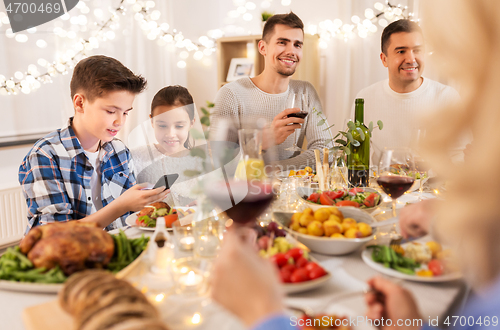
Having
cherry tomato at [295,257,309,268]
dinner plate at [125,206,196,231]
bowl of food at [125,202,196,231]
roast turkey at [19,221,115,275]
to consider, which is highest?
roast turkey at [19,221,115,275]

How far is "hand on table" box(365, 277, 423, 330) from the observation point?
0.53m

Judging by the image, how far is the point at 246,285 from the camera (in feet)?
1.52

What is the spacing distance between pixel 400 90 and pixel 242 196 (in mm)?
2305

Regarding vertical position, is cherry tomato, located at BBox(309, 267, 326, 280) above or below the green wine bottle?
below

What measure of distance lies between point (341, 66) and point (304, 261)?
9.99 feet

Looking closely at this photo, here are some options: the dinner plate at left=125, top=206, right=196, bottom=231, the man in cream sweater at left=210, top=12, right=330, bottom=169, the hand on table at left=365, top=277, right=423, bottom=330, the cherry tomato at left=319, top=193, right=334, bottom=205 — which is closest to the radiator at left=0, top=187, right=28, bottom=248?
the man in cream sweater at left=210, top=12, right=330, bottom=169

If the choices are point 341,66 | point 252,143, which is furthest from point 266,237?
point 341,66

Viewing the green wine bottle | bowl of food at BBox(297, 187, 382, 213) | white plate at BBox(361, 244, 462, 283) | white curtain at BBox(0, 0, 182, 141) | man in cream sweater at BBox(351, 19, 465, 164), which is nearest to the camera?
white plate at BBox(361, 244, 462, 283)

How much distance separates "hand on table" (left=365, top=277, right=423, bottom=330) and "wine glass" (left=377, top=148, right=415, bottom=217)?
515mm

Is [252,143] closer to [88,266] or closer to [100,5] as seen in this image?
[88,266]

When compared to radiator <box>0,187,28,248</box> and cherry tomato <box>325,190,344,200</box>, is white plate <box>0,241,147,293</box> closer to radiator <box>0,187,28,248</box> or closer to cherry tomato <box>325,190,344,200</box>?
cherry tomato <box>325,190,344,200</box>

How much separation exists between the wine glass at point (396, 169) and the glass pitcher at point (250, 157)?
1.54 feet

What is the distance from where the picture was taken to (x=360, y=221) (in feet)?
3.07

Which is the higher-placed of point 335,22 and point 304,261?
point 335,22
